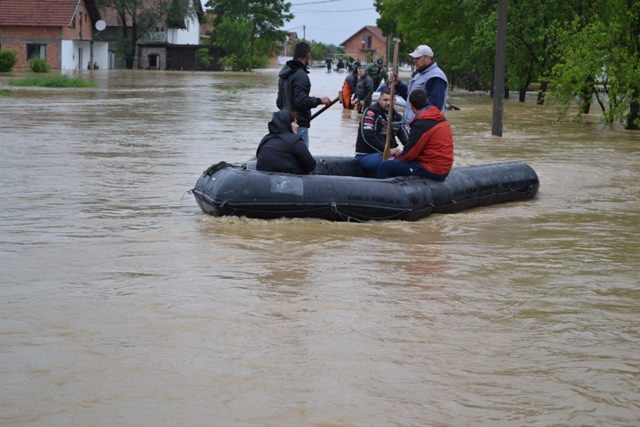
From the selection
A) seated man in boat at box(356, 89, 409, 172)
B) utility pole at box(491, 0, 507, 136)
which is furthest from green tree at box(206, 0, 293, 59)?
seated man in boat at box(356, 89, 409, 172)

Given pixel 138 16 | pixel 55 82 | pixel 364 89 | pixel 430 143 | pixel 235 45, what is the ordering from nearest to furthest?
pixel 430 143, pixel 364 89, pixel 55 82, pixel 138 16, pixel 235 45

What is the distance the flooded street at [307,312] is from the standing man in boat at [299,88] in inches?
60.4

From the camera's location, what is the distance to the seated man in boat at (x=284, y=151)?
10414 mm

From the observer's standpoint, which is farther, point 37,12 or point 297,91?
point 37,12

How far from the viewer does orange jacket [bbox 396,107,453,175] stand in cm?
1068

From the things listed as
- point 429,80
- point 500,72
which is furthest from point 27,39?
point 429,80

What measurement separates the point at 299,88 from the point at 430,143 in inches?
61.8

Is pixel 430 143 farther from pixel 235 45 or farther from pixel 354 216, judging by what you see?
pixel 235 45

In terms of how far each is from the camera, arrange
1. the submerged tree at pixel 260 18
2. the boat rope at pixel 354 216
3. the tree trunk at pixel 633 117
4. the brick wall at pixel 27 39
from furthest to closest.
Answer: the submerged tree at pixel 260 18 < the brick wall at pixel 27 39 < the tree trunk at pixel 633 117 < the boat rope at pixel 354 216

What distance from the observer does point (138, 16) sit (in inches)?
3105

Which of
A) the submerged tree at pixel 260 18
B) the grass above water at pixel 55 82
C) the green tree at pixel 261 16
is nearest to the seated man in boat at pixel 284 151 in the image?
the grass above water at pixel 55 82

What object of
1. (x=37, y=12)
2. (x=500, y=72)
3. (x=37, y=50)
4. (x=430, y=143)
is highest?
(x=37, y=12)

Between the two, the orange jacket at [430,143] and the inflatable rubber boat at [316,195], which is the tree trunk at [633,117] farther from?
the inflatable rubber boat at [316,195]

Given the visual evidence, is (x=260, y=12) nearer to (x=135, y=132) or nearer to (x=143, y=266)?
(x=135, y=132)
